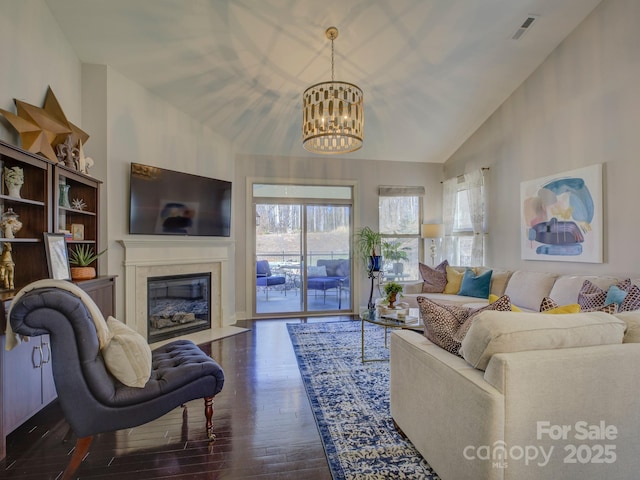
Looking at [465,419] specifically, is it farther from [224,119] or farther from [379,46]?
[224,119]

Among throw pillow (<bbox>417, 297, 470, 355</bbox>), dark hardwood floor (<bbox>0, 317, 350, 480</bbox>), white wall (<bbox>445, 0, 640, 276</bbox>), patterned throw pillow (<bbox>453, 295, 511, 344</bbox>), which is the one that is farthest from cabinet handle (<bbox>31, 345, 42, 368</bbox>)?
white wall (<bbox>445, 0, 640, 276</bbox>)

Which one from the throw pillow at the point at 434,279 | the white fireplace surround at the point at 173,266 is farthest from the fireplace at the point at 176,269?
the throw pillow at the point at 434,279

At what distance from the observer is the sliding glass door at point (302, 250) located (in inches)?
231

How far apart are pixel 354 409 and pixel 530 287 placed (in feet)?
9.12

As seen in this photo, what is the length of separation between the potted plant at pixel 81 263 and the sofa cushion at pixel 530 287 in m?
4.66

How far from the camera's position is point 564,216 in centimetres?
394

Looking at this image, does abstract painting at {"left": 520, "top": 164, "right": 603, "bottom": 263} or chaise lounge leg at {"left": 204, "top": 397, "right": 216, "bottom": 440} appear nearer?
chaise lounge leg at {"left": 204, "top": 397, "right": 216, "bottom": 440}

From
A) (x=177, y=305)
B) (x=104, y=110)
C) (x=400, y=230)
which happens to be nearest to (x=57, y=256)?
(x=104, y=110)

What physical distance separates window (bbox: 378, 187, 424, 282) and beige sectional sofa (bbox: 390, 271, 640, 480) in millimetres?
4529

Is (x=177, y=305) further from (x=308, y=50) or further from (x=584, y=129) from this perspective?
(x=584, y=129)

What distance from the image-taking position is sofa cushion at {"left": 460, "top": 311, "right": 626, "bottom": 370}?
1.44 metres

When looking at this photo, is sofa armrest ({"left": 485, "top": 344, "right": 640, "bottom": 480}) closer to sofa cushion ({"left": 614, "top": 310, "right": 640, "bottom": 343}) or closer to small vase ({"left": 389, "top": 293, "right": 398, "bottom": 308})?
sofa cushion ({"left": 614, "top": 310, "right": 640, "bottom": 343})

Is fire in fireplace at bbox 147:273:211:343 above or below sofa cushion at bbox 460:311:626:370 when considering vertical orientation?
below

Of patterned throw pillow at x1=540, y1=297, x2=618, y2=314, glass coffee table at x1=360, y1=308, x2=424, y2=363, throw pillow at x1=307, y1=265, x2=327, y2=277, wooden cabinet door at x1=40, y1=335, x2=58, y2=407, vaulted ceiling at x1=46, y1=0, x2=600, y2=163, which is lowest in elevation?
wooden cabinet door at x1=40, y1=335, x2=58, y2=407
